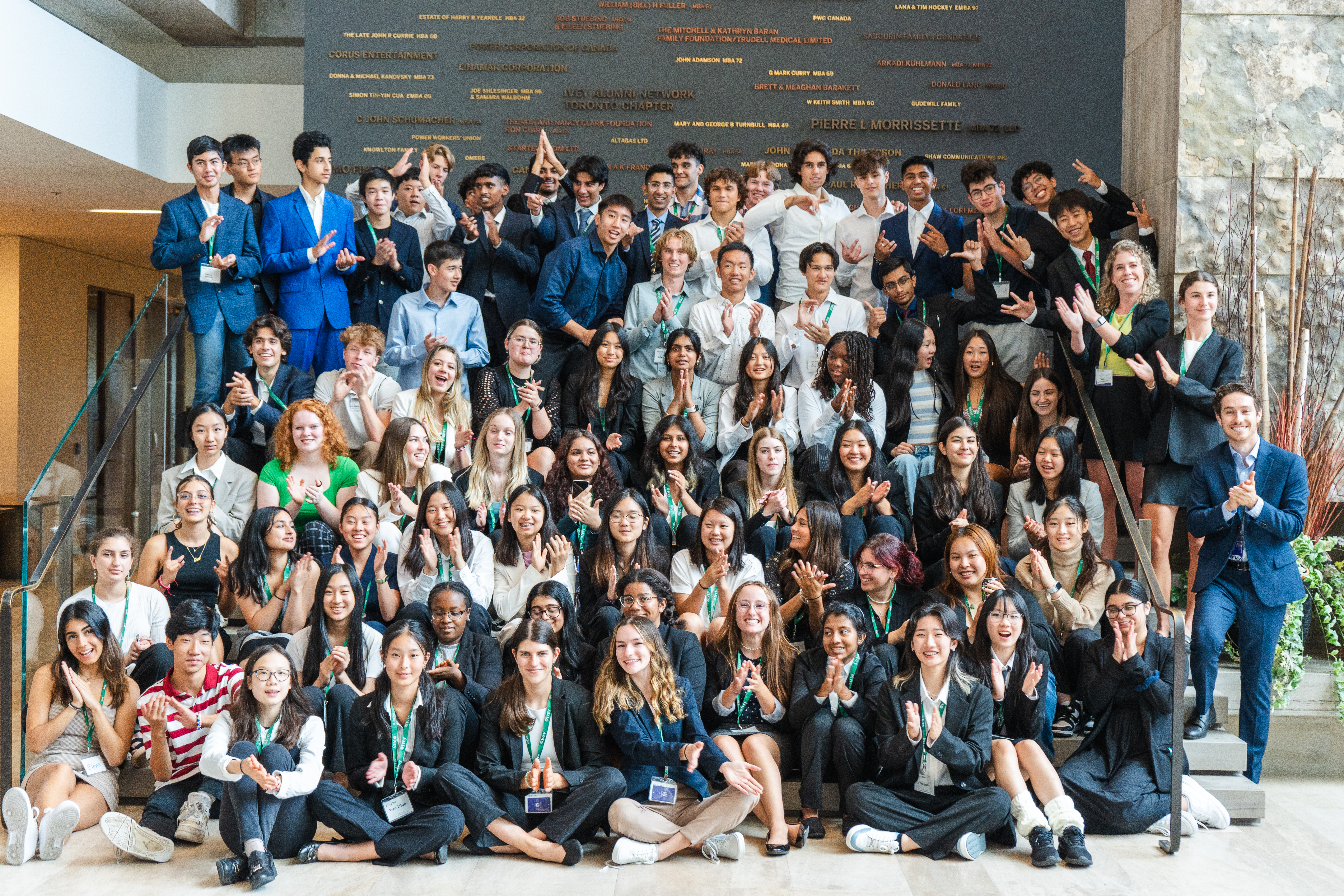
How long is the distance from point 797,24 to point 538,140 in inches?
76.4

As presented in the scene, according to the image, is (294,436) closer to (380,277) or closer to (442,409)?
(442,409)

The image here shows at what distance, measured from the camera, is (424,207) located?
6676mm

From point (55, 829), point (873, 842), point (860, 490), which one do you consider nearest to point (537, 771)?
point (873, 842)

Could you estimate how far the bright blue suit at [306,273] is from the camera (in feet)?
20.2

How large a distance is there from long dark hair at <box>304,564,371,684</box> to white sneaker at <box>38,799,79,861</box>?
90 centimetres

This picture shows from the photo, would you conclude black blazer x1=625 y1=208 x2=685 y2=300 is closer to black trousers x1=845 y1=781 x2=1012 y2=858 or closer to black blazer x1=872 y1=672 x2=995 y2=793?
black blazer x1=872 y1=672 x2=995 y2=793

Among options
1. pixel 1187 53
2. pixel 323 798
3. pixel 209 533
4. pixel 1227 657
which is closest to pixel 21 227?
pixel 209 533

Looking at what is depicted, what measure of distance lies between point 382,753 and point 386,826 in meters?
0.25

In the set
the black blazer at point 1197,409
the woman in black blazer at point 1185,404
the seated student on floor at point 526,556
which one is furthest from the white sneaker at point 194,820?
the black blazer at point 1197,409

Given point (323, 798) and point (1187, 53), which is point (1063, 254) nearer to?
point (1187, 53)

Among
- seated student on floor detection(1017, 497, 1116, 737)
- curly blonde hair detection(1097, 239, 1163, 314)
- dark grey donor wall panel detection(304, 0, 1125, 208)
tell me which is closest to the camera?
seated student on floor detection(1017, 497, 1116, 737)

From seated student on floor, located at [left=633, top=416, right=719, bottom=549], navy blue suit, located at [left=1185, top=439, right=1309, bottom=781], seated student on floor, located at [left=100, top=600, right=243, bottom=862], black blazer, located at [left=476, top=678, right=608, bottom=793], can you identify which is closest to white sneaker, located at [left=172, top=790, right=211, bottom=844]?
seated student on floor, located at [left=100, top=600, right=243, bottom=862]

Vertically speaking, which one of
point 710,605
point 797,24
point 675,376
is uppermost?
point 797,24

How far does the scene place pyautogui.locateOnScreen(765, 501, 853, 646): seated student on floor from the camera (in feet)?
15.9
